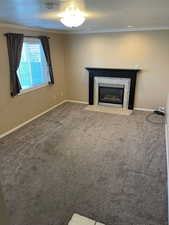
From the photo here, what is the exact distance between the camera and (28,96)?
15.0 feet

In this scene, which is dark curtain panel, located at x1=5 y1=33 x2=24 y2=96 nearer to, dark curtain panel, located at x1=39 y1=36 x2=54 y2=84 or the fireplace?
dark curtain panel, located at x1=39 y1=36 x2=54 y2=84

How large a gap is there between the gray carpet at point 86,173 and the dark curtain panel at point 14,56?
3.44 feet

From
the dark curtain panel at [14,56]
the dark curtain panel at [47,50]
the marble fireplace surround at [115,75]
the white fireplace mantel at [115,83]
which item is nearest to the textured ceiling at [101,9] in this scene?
the dark curtain panel at [14,56]

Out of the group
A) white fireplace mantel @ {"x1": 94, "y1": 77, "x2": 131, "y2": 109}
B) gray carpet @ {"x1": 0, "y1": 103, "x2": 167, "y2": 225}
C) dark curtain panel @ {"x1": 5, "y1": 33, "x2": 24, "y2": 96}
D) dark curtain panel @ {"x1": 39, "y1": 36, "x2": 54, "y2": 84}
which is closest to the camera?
gray carpet @ {"x1": 0, "y1": 103, "x2": 167, "y2": 225}

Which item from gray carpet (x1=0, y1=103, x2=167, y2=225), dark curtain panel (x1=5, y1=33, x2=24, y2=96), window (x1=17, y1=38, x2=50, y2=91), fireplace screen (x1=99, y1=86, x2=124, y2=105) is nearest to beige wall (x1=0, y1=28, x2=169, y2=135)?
dark curtain panel (x1=5, y1=33, x2=24, y2=96)

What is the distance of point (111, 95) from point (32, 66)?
8.61ft

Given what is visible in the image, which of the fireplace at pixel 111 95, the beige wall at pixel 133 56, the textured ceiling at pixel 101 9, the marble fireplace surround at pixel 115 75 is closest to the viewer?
the textured ceiling at pixel 101 9

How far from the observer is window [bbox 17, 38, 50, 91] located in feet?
14.4

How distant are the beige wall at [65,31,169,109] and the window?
113cm

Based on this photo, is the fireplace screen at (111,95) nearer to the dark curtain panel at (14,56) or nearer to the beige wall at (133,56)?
the beige wall at (133,56)

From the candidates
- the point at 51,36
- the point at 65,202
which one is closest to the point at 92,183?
the point at 65,202

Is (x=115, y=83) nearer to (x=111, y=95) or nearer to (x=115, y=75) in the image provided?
(x=115, y=75)

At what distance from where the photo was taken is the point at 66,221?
200cm

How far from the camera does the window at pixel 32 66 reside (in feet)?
14.4
